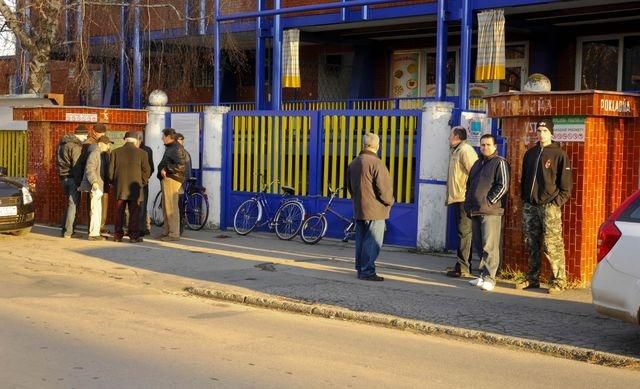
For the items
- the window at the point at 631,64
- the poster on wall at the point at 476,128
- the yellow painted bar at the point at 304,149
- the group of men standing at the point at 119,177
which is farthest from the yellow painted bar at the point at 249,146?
the window at the point at 631,64

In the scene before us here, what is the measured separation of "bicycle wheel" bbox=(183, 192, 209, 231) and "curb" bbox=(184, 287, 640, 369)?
240 inches

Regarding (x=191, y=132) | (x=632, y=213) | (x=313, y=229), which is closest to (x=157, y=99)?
(x=191, y=132)

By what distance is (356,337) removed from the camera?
7.95m

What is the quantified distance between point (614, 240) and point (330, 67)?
1749 centimetres

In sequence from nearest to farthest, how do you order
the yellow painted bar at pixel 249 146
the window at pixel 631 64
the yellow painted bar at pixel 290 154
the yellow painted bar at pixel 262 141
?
the yellow painted bar at pixel 290 154 → the yellow painted bar at pixel 262 141 → the yellow painted bar at pixel 249 146 → the window at pixel 631 64

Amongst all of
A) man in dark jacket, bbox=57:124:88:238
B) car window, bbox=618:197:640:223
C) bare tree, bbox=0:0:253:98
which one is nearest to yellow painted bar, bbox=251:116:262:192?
man in dark jacket, bbox=57:124:88:238

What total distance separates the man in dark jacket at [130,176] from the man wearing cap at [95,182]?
250 millimetres

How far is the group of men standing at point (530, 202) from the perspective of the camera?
9734mm

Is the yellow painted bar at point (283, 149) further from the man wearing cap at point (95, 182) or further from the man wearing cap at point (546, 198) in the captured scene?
the man wearing cap at point (546, 198)

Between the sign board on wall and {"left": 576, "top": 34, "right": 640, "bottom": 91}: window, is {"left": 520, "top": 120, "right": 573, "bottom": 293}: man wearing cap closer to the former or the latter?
the sign board on wall

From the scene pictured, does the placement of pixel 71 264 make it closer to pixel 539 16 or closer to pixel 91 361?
pixel 91 361

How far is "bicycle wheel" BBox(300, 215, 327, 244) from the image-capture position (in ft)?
47.5

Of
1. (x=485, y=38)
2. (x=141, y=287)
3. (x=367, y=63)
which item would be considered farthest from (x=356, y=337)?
(x=367, y=63)

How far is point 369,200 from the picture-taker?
10.7m
